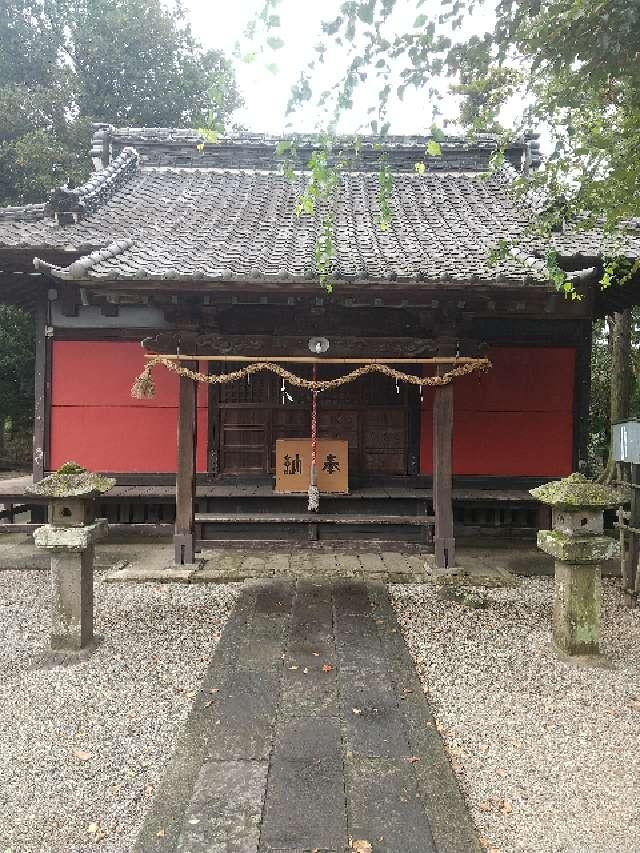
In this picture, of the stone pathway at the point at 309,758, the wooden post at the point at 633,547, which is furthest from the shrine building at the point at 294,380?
the stone pathway at the point at 309,758

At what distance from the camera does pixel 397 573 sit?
21.8ft

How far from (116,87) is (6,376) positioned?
39.0 ft

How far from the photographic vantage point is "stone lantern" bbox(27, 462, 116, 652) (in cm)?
445

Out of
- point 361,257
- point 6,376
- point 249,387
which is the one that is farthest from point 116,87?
point 361,257

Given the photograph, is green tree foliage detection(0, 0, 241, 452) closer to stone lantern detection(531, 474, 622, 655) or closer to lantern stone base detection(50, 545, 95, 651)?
lantern stone base detection(50, 545, 95, 651)

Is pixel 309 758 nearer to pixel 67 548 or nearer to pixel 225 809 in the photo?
pixel 225 809

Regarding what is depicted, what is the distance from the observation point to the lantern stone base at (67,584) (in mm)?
4457

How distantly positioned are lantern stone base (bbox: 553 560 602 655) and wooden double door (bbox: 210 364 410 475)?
4.11 metres

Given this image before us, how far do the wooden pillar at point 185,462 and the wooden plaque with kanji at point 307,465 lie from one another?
1.61 m

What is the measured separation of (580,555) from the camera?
Answer: 4336 mm

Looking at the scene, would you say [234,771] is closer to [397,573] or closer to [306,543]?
[397,573]

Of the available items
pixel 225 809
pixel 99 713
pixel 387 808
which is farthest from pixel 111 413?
pixel 387 808

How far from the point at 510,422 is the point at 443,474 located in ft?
7.62

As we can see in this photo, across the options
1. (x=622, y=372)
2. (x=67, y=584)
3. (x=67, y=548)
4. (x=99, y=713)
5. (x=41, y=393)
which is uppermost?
(x=622, y=372)
